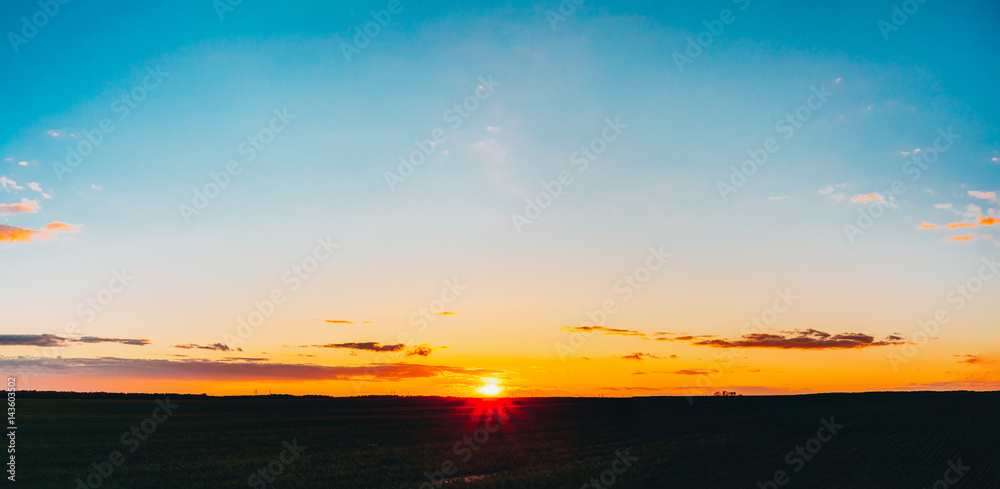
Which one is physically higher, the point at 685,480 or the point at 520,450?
the point at 520,450

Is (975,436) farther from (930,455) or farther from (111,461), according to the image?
(111,461)

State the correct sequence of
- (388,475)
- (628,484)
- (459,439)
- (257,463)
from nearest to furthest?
(628,484) → (388,475) → (257,463) → (459,439)

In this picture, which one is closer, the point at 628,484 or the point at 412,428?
the point at 628,484

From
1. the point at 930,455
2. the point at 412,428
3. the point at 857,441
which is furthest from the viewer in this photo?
the point at 412,428

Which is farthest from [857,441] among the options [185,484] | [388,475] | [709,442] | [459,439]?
[185,484]

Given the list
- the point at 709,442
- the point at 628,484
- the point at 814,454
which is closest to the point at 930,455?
the point at 814,454

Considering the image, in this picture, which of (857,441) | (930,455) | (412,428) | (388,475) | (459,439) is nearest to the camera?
(388,475)

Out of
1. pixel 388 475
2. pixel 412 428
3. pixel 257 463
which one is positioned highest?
pixel 412 428

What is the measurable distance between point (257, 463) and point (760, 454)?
91.7ft

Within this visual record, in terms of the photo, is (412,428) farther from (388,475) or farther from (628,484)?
(628,484)

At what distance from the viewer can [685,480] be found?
2705 centimetres

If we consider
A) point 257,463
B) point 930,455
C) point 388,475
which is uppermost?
point 257,463

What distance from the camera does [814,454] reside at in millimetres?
35438

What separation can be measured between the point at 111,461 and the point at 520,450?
2255 centimetres
